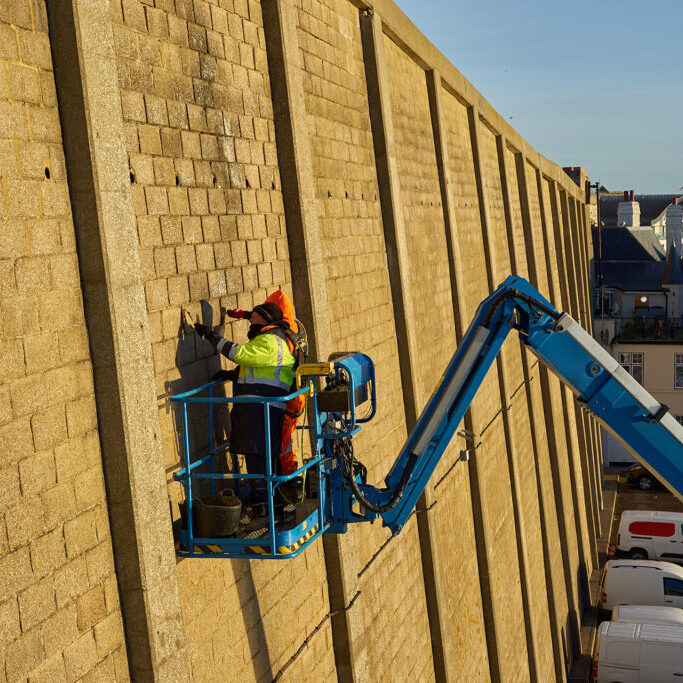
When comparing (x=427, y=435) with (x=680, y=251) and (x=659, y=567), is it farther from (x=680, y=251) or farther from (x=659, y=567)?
(x=680, y=251)

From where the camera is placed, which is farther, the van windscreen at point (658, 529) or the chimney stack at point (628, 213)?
the chimney stack at point (628, 213)

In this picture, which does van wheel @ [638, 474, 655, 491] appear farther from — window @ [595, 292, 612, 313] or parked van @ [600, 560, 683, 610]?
parked van @ [600, 560, 683, 610]

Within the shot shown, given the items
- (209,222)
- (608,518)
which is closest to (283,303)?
(209,222)

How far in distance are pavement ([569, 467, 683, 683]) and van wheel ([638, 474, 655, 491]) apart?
0.22 metres

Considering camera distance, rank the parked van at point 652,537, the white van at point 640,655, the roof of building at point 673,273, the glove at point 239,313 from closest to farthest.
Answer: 1. the glove at point 239,313
2. the white van at point 640,655
3. the parked van at point 652,537
4. the roof of building at point 673,273

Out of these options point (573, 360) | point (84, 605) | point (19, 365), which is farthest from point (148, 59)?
point (573, 360)

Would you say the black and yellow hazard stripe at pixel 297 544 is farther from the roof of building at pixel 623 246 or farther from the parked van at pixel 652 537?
the roof of building at pixel 623 246

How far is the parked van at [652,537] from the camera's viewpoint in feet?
91.4

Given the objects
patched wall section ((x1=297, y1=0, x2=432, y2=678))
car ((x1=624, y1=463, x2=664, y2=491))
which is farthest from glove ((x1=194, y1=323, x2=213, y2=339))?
car ((x1=624, y1=463, x2=664, y2=491))

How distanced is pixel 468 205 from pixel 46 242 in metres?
12.9

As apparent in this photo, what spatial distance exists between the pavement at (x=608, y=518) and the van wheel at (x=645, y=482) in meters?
0.22

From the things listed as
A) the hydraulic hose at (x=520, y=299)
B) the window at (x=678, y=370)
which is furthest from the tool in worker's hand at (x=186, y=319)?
the window at (x=678, y=370)

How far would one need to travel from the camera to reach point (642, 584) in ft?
80.1

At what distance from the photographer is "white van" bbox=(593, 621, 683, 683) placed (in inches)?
779
